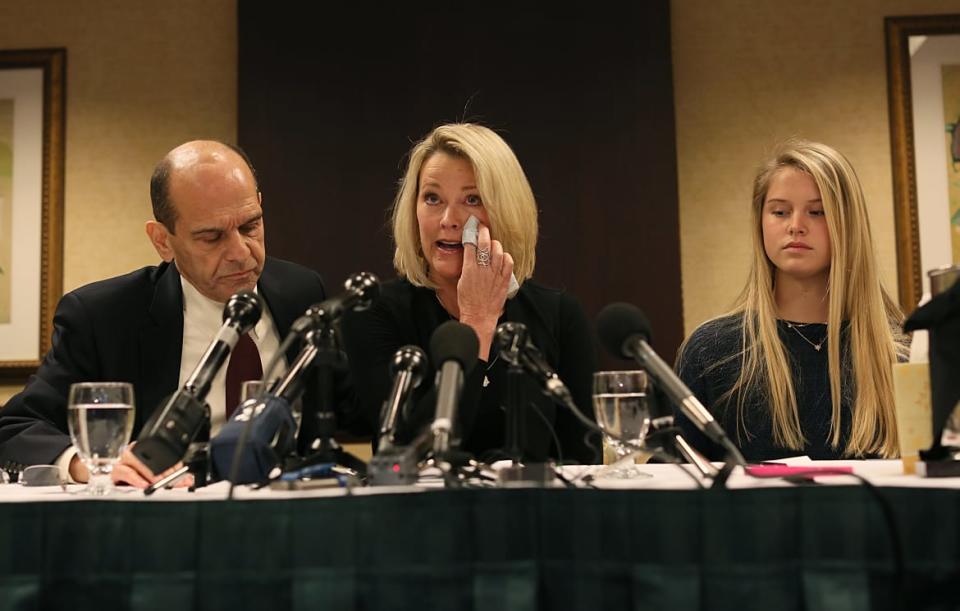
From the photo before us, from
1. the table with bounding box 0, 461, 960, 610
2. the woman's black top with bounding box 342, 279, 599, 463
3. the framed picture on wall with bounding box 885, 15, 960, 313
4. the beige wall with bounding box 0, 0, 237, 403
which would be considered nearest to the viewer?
the table with bounding box 0, 461, 960, 610

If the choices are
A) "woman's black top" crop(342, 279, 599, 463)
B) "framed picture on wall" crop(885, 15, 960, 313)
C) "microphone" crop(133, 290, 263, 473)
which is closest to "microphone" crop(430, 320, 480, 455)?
"microphone" crop(133, 290, 263, 473)

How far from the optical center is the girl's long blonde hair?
2434 mm

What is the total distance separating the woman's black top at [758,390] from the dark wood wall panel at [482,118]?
3.82 feet

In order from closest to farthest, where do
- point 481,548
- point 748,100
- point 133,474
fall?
point 481,548 → point 133,474 → point 748,100

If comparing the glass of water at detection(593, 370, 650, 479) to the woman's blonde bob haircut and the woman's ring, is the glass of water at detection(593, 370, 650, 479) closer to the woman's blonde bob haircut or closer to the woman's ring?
the woman's ring

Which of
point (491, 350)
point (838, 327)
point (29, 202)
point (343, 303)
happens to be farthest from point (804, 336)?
point (29, 202)

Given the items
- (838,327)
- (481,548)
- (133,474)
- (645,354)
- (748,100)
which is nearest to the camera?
(481,548)

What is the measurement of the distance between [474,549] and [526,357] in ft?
1.09

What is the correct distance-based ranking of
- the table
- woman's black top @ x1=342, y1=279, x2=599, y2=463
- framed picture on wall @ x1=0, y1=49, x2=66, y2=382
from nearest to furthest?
the table < woman's black top @ x1=342, y1=279, x2=599, y2=463 < framed picture on wall @ x1=0, y1=49, x2=66, y2=382

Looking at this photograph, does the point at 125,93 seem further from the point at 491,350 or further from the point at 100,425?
the point at 100,425

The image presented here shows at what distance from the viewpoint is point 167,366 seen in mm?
2373

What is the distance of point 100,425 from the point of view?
4.90 feet

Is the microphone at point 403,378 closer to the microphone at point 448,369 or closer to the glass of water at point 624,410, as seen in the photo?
the microphone at point 448,369

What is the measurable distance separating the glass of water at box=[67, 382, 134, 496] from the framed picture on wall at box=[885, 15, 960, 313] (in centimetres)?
313
